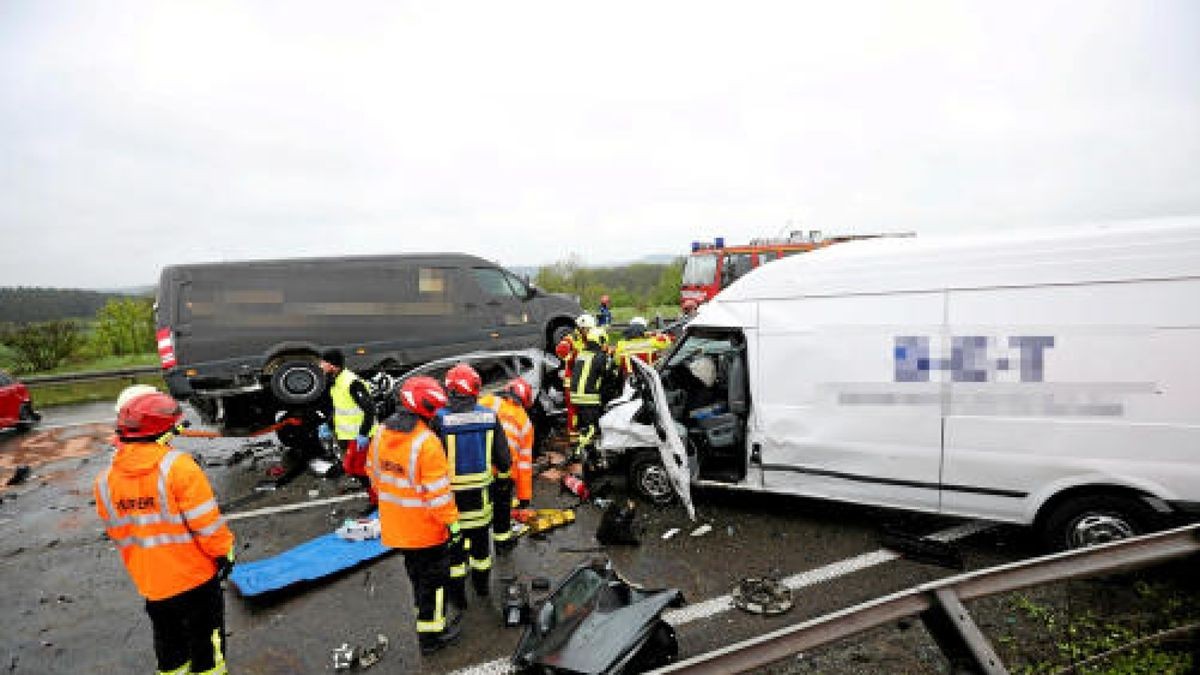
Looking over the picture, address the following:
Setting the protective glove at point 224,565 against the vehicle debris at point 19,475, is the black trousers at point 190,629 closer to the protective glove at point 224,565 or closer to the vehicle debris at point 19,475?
the protective glove at point 224,565

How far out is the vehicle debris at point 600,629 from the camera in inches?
107

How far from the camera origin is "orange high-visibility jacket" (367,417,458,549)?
3297 mm

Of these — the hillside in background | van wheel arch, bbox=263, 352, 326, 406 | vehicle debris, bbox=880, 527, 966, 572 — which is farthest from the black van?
the hillside in background

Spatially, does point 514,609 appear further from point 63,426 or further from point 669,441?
point 63,426

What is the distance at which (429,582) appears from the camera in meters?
3.42

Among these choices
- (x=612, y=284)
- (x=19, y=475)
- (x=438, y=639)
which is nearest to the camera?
(x=438, y=639)

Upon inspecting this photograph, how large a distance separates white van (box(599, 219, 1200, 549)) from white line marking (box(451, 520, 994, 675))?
42cm

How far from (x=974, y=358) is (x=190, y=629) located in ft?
15.7

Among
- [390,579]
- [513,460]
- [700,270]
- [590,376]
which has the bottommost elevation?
[390,579]

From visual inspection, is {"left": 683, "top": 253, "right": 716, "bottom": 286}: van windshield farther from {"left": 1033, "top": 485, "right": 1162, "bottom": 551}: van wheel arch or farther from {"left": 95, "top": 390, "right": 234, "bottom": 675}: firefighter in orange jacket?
{"left": 95, "top": 390, "right": 234, "bottom": 675}: firefighter in orange jacket

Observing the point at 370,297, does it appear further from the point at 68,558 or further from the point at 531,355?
the point at 68,558

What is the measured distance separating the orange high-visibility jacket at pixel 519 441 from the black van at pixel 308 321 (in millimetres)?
4703

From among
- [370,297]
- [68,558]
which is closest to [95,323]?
[370,297]

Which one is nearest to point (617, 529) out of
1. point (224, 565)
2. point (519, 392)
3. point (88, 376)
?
point (519, 392)
